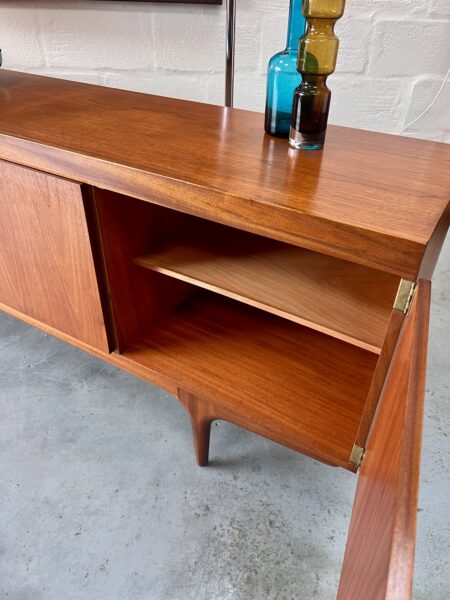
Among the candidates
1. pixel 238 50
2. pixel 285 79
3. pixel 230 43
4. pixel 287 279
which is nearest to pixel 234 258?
pixel 287 279

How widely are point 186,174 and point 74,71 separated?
1.21 meters

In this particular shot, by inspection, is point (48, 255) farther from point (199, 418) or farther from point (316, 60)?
point (316, 60)

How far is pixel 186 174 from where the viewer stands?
63cm

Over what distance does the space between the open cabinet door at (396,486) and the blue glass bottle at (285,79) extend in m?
0.39

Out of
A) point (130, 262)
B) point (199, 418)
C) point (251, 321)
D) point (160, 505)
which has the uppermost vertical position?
point (130, 262)

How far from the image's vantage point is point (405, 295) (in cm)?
52


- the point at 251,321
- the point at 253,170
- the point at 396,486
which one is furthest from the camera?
the point at 251,321

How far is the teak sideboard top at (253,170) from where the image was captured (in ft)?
1.73

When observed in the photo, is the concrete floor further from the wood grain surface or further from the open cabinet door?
the open cabinet door

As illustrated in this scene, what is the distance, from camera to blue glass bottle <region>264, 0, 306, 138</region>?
2.25 ft

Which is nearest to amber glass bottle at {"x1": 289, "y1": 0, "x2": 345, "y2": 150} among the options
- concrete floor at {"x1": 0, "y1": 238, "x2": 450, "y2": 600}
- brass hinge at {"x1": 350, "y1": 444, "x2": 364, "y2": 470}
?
brass hinge at {"x1": 350, "y1": 444, "x2": 364, "y2": 470}

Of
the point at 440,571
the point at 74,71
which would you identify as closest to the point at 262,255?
the point at 440,571

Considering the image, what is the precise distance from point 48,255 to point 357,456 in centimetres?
58

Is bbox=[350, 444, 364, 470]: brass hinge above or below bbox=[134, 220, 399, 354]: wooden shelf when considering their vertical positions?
below
